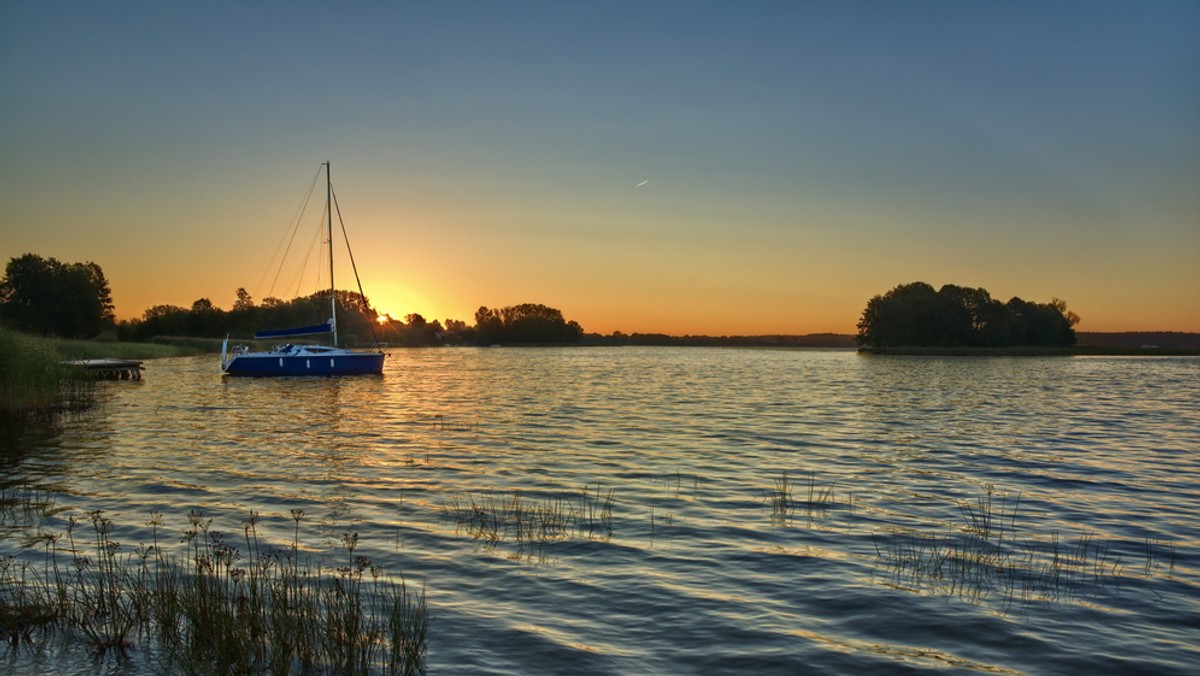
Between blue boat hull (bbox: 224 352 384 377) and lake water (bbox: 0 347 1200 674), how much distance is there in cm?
3163

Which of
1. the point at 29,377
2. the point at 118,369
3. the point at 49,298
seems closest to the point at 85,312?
the point at 49,298

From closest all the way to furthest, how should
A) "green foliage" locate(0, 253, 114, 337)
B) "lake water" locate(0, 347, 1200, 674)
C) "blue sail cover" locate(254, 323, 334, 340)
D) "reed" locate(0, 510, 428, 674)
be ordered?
1. "reed" locate(0, 510, 428, 674)
2. "lake water" locate(0, 347, 1200, 674)
3. "blue sail cover" locate(254, 323, 334, 340)
4. "green foliage" locate(0, 253, 114, 337)

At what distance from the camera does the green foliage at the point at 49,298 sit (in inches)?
4906

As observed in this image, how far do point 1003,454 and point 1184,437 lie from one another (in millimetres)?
11511

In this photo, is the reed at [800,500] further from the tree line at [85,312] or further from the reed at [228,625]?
the tree line at [85,312]

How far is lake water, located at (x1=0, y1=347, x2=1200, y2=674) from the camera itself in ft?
31.6

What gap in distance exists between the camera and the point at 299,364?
72125mm

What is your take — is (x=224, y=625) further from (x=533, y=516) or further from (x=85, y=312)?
(x=85, y=312)

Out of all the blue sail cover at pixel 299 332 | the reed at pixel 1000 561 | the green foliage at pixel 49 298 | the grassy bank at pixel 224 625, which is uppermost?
the green foliage at pixel 49 298

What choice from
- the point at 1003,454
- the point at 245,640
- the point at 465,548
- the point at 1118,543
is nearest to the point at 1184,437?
the point at 1003,454

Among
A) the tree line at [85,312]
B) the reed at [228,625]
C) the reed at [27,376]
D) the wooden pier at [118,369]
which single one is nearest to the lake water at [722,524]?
the reed at [228,625]

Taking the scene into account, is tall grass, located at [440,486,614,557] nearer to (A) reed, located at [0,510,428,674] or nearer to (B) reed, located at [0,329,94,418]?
(A) reed, located at [0,510,428,674]

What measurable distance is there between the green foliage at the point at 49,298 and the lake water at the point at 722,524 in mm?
106894

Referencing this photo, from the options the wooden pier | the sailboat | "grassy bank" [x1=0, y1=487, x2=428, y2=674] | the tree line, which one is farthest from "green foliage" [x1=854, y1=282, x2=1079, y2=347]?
"grassy bank" [x1=0, y1=487, x2=428, y2=674]
